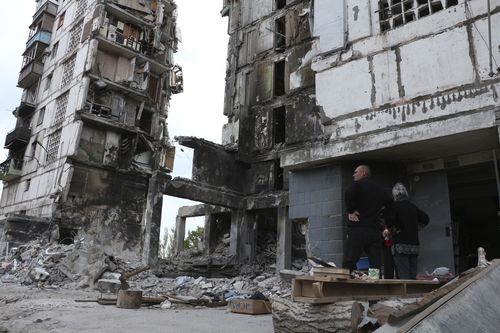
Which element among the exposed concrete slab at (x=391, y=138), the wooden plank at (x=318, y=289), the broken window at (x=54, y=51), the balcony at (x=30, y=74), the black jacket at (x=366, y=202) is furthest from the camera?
the balcony at (x=30, y=74)

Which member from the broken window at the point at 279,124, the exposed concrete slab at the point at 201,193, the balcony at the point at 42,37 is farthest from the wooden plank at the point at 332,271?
the balcony at the point at 42,37

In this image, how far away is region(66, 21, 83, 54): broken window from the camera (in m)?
26.3

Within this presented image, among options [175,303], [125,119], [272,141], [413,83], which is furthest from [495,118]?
[125,119]

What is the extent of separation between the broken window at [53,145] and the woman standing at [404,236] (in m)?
22.4

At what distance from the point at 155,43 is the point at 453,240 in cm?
2429

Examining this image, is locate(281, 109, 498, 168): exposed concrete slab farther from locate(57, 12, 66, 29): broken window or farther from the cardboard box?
Answer: locate(57, 12, 66, 29): broken window

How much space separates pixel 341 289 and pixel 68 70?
26.7 m

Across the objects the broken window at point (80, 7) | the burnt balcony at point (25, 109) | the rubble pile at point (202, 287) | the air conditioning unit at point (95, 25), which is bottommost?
the rubble pile at point (202, 287)

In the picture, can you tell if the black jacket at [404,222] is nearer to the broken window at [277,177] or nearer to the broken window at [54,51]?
the broken window at [277,177]

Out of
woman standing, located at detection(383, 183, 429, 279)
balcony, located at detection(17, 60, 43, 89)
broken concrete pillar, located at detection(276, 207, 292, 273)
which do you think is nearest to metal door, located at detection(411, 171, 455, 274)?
woman standing, located at detection(383, 183, 429, 279)

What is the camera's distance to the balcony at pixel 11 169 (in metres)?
26.8

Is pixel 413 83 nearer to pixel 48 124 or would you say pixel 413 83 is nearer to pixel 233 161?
pixel 233 161

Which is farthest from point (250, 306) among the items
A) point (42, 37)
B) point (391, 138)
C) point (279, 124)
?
point (42, 37)

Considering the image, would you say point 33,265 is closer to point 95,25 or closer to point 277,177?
point 277,177
